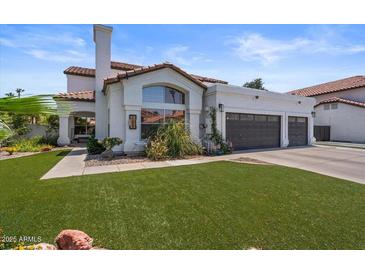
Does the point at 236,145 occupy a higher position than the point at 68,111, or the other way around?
the point at 68,111

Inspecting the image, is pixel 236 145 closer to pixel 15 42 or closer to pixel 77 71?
pixel 15 42

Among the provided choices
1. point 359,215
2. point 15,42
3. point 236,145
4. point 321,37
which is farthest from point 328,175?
point 15,42

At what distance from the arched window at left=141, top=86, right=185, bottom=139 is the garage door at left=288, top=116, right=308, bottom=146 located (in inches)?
392

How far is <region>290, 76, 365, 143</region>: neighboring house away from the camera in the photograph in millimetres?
21469

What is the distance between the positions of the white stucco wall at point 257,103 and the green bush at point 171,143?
6.88 feet

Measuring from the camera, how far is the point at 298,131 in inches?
741

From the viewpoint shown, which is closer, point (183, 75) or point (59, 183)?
point (59, 183)

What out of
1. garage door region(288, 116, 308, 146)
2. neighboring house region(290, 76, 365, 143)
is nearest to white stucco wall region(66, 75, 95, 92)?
garage door region(288, 116, 308, 146)

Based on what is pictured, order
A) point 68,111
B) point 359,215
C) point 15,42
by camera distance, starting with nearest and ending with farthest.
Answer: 1. point 68,111
2. point 15,42
3. point 359,215

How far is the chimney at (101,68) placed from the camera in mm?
14773

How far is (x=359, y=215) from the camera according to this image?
457cm

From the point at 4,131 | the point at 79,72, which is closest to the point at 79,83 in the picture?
the point at 79,72

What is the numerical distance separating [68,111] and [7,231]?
A: 3519 millimetres

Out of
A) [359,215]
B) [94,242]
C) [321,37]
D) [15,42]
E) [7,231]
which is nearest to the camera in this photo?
[15,42]
